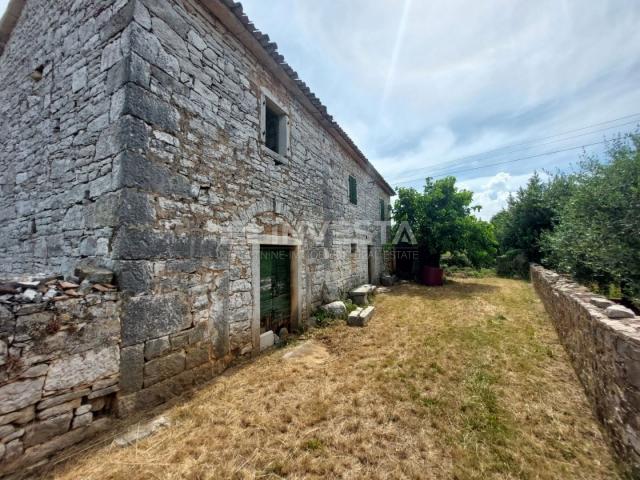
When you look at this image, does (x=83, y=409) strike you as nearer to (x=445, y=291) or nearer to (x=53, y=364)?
(x=53, y=364)

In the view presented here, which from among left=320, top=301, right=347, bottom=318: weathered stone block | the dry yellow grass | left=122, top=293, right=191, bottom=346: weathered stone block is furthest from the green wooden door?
left=122, top=293, right=191, bottom=346: weathered stone block

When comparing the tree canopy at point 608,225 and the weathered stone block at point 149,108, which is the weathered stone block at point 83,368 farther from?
the tree canopy at point 608,225

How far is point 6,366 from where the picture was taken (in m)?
1.95

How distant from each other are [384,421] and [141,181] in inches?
146

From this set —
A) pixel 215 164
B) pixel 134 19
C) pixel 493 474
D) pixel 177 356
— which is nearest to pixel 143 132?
pixel 215 164

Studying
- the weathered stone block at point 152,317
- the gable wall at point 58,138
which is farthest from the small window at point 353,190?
the gable wall at point 58,138

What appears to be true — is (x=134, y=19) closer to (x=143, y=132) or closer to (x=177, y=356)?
(x=143, y=132)

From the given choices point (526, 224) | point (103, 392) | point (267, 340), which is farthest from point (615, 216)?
point (526, 224)

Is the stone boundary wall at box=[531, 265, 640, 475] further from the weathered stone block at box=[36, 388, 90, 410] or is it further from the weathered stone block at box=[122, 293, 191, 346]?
the weathered stone block at box=[36, 388, 90, 410]

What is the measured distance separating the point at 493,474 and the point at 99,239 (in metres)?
4.39

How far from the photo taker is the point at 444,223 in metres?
11.5

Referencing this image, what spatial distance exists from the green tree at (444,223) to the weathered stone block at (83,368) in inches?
462

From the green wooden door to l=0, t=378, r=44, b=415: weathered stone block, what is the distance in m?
2.87

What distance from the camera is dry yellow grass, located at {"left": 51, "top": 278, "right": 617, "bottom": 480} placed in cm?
209
